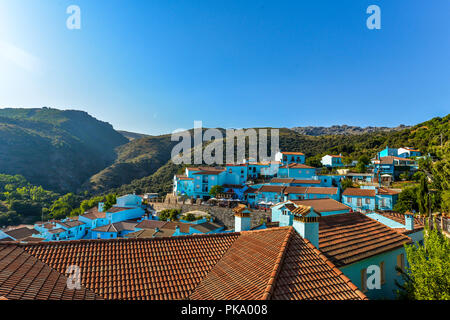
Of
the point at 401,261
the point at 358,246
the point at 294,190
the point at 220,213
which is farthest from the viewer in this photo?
the point at 294,190

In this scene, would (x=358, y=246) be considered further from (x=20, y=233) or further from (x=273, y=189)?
(x=20, y=233)

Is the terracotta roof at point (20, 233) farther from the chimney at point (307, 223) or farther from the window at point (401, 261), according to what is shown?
the window at point (401, 261)

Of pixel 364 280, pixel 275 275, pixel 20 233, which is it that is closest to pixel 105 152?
pixel 20 233

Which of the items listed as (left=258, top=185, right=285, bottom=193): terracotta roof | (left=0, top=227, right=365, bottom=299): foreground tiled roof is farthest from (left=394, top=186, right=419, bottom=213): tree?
(left=0, top=227, right=365, bottom=299): foreground tiled roof

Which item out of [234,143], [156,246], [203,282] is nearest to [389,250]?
[203,282]

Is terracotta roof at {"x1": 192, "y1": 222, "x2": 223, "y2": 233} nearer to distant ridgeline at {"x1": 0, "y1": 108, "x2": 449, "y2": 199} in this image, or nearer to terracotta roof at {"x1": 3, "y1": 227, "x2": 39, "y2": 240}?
terracotta roof at {"x1": 3, "y1": 227, "x2": 39, "y2": 240}

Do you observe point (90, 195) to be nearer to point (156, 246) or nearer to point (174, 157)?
point (174, 157)
